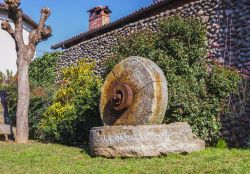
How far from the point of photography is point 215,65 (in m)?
9.12

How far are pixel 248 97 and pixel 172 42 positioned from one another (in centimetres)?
227

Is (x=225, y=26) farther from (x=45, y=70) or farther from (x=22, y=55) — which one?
(x=45, y=70)

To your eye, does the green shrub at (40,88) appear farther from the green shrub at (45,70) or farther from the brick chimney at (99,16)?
the brick chimney at (99,16)

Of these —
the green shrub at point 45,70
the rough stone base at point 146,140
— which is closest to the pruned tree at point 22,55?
the rough stone base at point 146,140

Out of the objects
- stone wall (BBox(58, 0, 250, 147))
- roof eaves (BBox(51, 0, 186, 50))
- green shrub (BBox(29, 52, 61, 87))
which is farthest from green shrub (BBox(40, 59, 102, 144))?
green shrub (BBox(29, 52, 61, 87))

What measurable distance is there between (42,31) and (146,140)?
18.2 ft

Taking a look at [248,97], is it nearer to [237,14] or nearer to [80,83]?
[237,14]

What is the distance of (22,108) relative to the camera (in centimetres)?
1041

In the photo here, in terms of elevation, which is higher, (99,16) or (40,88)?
(99,16)

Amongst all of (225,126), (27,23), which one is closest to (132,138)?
(225,126)

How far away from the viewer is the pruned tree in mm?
10297

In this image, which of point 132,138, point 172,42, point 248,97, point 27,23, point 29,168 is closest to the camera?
point 29,168

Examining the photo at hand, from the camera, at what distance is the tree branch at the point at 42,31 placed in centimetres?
1066

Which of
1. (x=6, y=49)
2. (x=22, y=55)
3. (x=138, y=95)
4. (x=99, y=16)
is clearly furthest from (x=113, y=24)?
(x=6, y=49)
